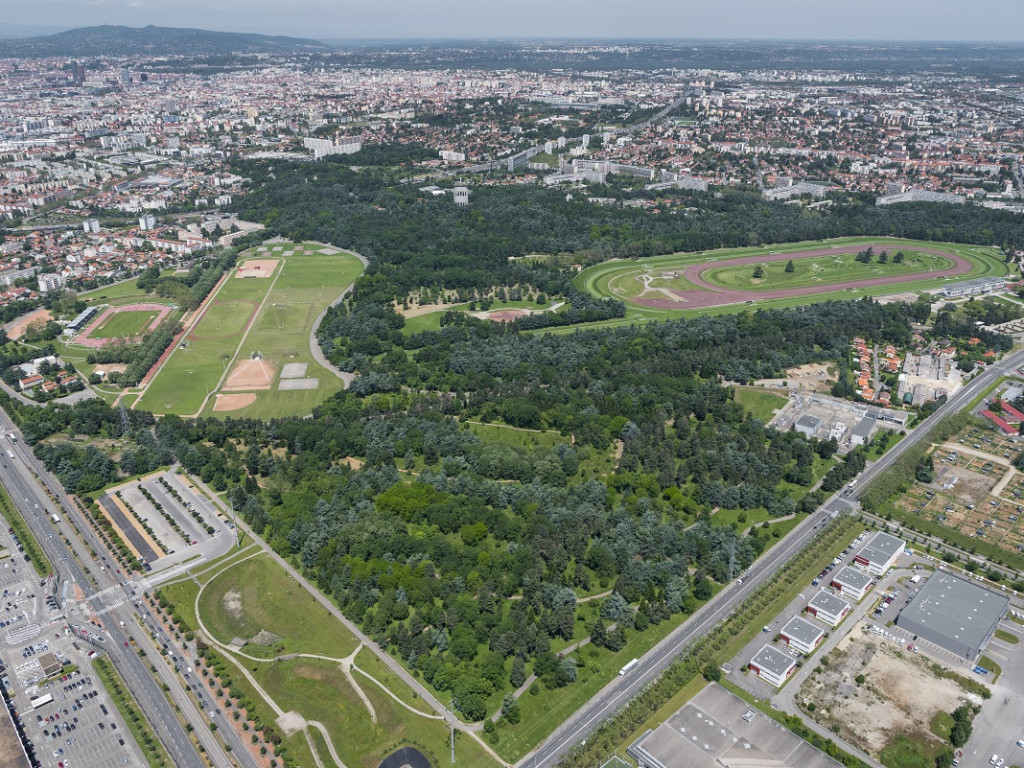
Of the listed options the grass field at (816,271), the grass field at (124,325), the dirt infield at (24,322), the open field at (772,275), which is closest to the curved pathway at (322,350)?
the grass field at (124,325)

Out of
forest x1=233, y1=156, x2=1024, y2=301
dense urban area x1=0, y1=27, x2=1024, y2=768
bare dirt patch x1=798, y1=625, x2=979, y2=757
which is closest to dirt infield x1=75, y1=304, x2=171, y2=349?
dense urban area x1=0, y1=27, x2=1024, y2=768

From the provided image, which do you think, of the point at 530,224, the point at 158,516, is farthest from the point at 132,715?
the point at 530,224

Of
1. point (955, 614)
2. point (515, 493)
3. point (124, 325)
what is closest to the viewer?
point (955, 614)

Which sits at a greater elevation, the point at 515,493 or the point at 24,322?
the point at 515,493

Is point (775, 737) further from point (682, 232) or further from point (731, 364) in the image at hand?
point (682, 232)

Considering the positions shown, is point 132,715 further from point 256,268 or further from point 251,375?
point 256,268

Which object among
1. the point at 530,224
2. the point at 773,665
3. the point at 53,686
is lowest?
the point at 53,686

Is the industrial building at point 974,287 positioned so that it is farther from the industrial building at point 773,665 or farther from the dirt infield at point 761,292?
the industrial building at point 773,665

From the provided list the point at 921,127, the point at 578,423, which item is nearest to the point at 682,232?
the point at 578,423
